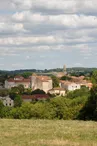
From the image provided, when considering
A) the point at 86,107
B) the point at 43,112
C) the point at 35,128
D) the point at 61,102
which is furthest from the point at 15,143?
the point at 61,102

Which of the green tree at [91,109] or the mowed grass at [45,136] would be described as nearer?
the mowed grass at [45,136]

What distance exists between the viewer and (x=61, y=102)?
217ft

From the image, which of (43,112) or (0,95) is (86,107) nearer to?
(43,112)

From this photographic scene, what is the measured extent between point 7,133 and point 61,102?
157ft

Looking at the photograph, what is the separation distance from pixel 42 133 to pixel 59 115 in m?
44.0

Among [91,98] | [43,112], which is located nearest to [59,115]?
[43,112]

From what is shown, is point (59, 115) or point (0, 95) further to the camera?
point (0, 95)

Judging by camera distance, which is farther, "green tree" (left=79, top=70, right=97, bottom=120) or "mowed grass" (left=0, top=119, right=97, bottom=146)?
"green tree" (left=79, top=70, right=97, bottom=120)

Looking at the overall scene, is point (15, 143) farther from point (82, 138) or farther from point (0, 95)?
point (0, 95)

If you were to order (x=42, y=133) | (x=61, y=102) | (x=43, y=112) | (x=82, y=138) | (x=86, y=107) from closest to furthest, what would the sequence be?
1. (x=82, y=138)
2. (x=42, y=133)
3. (x=86, y=107)
4. (x=43, y=112)
5. (x=61, y=102)

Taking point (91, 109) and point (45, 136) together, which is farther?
point (91, 109)

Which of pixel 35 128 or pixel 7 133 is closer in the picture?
pixel 7 133

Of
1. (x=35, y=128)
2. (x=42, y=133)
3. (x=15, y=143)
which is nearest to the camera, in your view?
(x=15, y=143)

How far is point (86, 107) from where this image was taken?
50.2 metres
